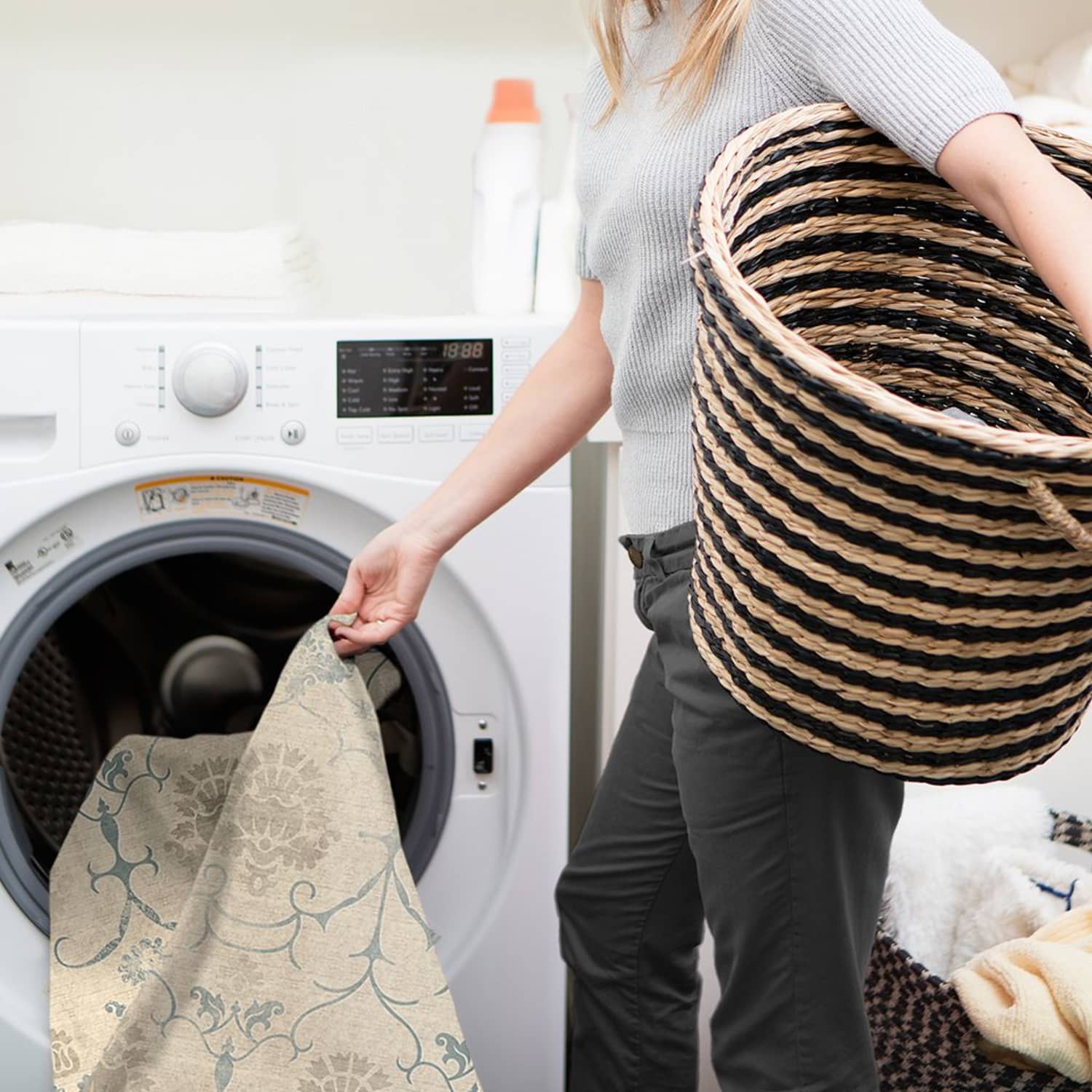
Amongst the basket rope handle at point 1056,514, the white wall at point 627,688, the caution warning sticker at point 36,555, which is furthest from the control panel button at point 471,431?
the basket rope handle at point 1056,514

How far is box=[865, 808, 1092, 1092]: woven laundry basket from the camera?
1.02 metres

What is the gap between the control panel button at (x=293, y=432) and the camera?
3.69ft

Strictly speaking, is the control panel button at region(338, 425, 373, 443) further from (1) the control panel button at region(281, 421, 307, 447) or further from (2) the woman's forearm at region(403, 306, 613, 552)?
(2) the woman's forearm at region(403, 306, 613, 552)

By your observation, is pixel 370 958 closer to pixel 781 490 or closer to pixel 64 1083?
pixel 64 1083

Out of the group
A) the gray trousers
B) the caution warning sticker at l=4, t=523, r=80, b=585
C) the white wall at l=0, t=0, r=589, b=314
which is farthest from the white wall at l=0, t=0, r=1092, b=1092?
the gray trousers

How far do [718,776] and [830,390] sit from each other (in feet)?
0.97

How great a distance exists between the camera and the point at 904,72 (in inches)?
24.5

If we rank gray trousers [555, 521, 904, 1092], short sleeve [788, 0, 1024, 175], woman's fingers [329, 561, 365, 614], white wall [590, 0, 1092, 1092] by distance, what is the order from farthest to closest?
1. white wall [590, 0, 1092, 1092]
2. woman's fingers [329, 561, 365, 614]
3. gray trousers [555, 521, 904, 1092]
4. short sleeve [788, 0, 1024, 175]

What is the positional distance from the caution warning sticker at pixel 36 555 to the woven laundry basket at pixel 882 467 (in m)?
0.67

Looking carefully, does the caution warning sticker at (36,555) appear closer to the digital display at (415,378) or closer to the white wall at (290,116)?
the digital display at (415,378)

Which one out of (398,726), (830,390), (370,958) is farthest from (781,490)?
(398,726)

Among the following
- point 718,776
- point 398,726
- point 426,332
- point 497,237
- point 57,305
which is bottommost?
point 718,776

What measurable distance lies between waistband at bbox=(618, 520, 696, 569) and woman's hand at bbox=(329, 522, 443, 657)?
185mm

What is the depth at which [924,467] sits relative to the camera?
0.51 meters
